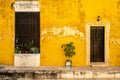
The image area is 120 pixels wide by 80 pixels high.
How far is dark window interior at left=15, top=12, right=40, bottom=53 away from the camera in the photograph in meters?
18.7

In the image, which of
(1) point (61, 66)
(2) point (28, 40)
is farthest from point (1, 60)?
(1) point (61, 66)

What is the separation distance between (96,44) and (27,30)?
3477 millimetres

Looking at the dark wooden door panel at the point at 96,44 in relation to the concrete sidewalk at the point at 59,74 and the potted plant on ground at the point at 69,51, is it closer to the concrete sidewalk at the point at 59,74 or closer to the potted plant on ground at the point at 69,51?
the potted plant on ground at the point at 69,51

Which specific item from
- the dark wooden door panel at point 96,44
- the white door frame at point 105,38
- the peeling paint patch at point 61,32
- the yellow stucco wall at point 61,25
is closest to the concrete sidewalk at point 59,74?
the white door frame at point 105,38

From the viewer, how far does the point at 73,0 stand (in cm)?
1862

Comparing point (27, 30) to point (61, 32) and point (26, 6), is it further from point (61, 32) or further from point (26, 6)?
point (61, 32)

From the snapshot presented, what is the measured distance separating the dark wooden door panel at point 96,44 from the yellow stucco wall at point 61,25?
452 mm

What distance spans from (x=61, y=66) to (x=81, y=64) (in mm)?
995

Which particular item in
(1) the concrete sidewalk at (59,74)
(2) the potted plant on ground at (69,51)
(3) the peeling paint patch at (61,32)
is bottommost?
(1) the concrete sidewalk at (59,74)

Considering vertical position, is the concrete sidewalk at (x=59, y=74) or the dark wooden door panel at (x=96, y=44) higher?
the dark wooden door panel at (x=96, y=44)

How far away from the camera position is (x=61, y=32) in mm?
18750

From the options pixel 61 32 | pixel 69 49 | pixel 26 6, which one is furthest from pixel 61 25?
pixel 26 6

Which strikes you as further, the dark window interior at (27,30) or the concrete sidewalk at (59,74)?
the dark window interior at (27,30)

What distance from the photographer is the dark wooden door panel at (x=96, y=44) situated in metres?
18.9
